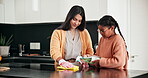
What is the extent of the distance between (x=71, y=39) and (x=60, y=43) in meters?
0.14

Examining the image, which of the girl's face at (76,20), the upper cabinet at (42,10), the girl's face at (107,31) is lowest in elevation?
the girl's face at (107,31)

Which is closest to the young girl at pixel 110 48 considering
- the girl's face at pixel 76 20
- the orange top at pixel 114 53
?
the orange top at pixel 114 53

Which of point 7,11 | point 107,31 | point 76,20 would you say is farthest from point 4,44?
point 107,31

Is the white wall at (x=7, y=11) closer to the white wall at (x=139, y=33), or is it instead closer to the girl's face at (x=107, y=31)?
the white wall at (x=139, y=33)

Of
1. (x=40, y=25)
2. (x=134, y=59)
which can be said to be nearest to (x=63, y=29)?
(x=134, y=59)

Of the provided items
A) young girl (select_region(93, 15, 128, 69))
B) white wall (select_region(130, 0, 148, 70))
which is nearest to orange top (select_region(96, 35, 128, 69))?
young girl (select_region(93, 15, 128, 69))

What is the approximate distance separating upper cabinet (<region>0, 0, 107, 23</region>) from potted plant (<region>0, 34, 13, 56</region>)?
439mm

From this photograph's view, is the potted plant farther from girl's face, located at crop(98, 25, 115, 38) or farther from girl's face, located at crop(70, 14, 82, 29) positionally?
girl's face, located at crop(98, 25, 115, 38)

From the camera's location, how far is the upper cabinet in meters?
4.81

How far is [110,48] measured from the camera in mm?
2852

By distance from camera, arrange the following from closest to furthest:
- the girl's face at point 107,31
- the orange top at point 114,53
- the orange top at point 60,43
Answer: the orange top at point 114,53, the girl's face at point 107,31, the orange top at point 60,43

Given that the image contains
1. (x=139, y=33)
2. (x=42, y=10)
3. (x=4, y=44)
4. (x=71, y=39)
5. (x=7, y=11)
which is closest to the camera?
(x=71, y=39)

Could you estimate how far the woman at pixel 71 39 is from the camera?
3.20 metres

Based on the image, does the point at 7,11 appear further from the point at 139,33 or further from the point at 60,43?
the point at 60,43
